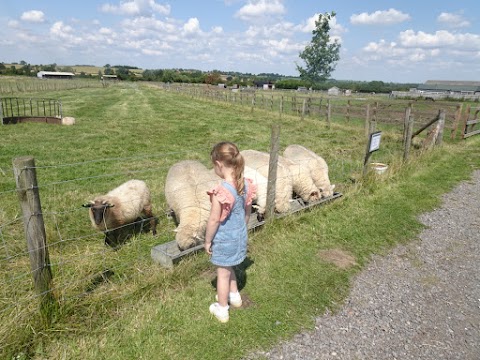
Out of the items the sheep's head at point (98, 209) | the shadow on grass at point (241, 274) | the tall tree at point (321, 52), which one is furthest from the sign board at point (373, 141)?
the tall tree at point (321, 52)

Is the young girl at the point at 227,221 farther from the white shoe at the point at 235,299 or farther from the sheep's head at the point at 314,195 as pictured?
the sheep's head at the point at 314,195

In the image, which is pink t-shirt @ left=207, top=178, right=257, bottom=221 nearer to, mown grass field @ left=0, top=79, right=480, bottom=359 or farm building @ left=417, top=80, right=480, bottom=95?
mown grass field @ left=0, top=79, right=480, bottom=359

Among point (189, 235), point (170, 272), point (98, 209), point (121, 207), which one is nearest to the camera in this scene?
point (170, 272)

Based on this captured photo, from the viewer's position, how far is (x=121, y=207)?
5.41 meters

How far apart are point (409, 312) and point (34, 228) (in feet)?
13.6

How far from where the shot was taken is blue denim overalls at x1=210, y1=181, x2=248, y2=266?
3.39 m

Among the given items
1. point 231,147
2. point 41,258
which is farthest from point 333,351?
point 41,258

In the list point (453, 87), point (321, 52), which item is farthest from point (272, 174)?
point (453, 87)

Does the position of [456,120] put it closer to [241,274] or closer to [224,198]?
[241,274]

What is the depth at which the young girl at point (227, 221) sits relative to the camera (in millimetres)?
3180

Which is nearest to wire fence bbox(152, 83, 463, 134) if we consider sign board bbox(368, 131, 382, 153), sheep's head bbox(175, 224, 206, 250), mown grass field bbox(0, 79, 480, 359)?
sign board bbox(368, 131, 382, 153)

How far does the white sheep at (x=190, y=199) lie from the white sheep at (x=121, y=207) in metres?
0.50

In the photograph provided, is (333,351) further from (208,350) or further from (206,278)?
(206,278)

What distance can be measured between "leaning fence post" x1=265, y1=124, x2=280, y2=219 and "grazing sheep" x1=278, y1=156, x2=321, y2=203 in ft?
3.74
